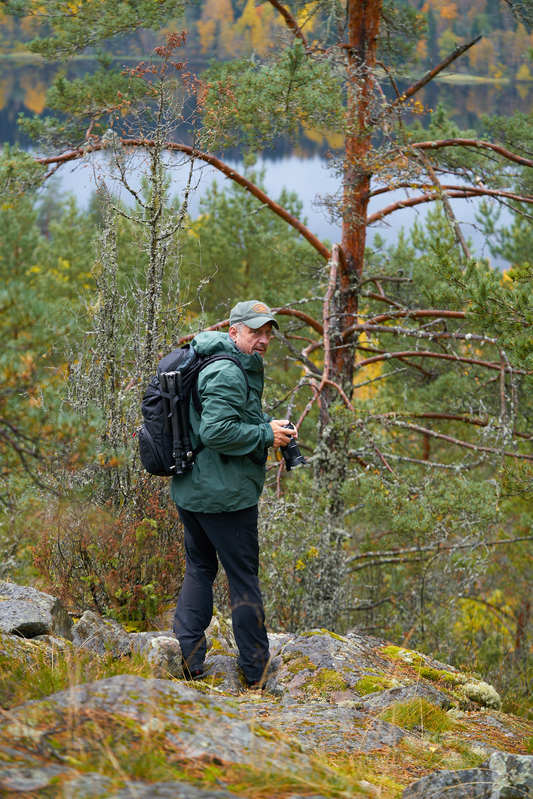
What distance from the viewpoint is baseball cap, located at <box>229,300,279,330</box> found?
11.6ft

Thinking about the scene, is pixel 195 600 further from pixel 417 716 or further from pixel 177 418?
pixel 417 716

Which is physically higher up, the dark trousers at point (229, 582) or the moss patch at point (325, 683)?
the dark trousers at point (229, 582)

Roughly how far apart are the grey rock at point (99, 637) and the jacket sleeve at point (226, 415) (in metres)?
1.05

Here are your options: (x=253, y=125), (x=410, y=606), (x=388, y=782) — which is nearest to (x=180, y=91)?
(x=253, y=125)

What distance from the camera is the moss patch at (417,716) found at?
3.27 meters

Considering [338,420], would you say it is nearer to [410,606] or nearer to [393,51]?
[393,51]

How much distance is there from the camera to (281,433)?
3.64 meters

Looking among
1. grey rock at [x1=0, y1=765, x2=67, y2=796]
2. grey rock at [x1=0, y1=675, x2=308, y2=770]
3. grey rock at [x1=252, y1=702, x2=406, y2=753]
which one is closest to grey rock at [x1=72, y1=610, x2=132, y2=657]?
grey rock at [x1=252, y1=702, x2=406, y2=753]

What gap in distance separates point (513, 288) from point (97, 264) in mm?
2599

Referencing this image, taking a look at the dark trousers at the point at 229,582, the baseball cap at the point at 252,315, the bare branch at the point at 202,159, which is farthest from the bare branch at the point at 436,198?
the dark trousers at the point at 229,582

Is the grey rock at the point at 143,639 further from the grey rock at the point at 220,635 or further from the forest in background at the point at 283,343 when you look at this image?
the forest in background at the point at 283,343

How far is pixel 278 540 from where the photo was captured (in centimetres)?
619

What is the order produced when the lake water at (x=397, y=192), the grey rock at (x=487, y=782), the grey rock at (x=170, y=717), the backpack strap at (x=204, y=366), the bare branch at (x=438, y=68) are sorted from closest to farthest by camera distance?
the grey rock at (x=170, y=717), the grey rock at (x=487, y=782), the backpack strap at (x=204, y=366), the lake water at (x=397, y=192), the bare branch at (x=438, y=68)

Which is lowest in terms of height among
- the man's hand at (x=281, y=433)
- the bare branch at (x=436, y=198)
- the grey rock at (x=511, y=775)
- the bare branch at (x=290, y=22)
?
the grey rock at (x=511, y=775)
